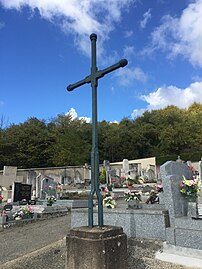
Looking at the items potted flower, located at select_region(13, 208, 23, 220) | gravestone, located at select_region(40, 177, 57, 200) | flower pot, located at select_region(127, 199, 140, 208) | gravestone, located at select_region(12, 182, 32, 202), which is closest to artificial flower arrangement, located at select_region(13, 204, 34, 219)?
potted flower, located at select_region(13, 208, 23, 220)

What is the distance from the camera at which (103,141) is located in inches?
1515

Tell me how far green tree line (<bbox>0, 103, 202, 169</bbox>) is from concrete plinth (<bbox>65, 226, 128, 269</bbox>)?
100ft

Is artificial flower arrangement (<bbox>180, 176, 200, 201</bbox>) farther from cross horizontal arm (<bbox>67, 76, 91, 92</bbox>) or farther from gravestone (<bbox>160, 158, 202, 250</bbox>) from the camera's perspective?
cross horizontal arm (<bbox>67, 76, 91, 92</bbox>)

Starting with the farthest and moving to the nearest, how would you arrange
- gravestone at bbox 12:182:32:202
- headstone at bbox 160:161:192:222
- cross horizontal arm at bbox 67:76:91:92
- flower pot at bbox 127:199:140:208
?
gravestone at bbox 12:182:32:202 → flower pot at bbox 127:199:140:208 → headstone at bbox 160:161:192:222 → cross horizontal arm at bbox 67:76:91:92

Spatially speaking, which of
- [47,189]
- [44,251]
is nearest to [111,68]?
[44,251]

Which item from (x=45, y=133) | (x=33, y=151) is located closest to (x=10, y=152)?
(x=33, y=151)

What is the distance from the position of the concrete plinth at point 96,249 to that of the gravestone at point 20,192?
1034cm

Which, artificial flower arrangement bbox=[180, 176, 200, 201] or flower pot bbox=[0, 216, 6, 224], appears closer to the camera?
artificial flower arrangement bbox=[180, 176, 200, 201]

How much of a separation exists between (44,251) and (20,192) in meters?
8.16

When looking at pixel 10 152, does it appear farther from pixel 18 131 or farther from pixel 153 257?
pixel 153 257

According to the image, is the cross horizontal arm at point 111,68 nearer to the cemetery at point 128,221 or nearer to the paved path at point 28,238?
the cemetery at point 128,221

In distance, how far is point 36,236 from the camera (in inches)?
265

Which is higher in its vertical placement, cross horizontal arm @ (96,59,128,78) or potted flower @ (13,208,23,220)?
cross horizontal arm @ (96,59,128,78)

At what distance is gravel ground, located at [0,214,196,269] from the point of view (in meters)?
4.25
